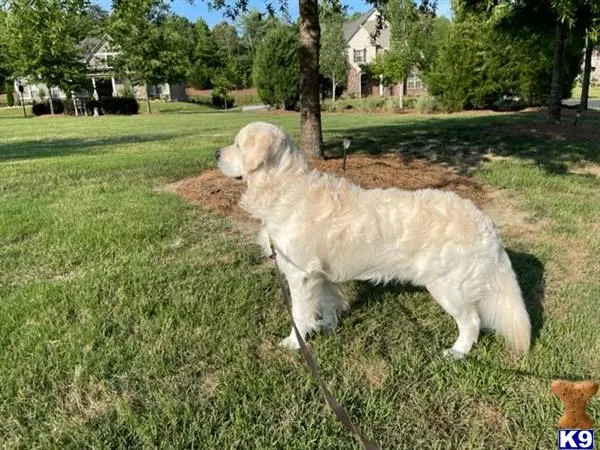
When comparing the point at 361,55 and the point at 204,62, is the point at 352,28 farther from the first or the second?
the point at 204,62

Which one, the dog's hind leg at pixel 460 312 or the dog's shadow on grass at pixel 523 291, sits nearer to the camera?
the dog's hind leg at pixel 460 312

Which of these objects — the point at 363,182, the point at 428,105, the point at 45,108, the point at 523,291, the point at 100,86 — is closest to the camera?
the point at 523,291

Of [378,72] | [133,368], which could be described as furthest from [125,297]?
[378,72]

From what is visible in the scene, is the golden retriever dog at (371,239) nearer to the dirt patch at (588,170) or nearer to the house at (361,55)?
the dirt patch at (588,170)

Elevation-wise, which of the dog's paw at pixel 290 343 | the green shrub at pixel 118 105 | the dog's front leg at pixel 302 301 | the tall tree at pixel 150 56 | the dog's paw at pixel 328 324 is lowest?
the dog's paw at pixel 290 343

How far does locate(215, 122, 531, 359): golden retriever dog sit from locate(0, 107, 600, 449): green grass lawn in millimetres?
308

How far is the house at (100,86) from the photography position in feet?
159

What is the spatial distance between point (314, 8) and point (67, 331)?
6.73 meters

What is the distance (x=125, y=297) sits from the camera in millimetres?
3953

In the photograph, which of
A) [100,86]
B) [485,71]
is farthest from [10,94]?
[485,71]

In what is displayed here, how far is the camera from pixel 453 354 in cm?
317

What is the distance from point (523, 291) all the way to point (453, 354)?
1319mm

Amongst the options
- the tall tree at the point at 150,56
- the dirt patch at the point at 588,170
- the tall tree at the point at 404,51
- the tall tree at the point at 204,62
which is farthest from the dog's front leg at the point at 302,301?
the tall tree at the point at 204,62

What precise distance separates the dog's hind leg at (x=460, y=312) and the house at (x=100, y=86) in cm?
4723
